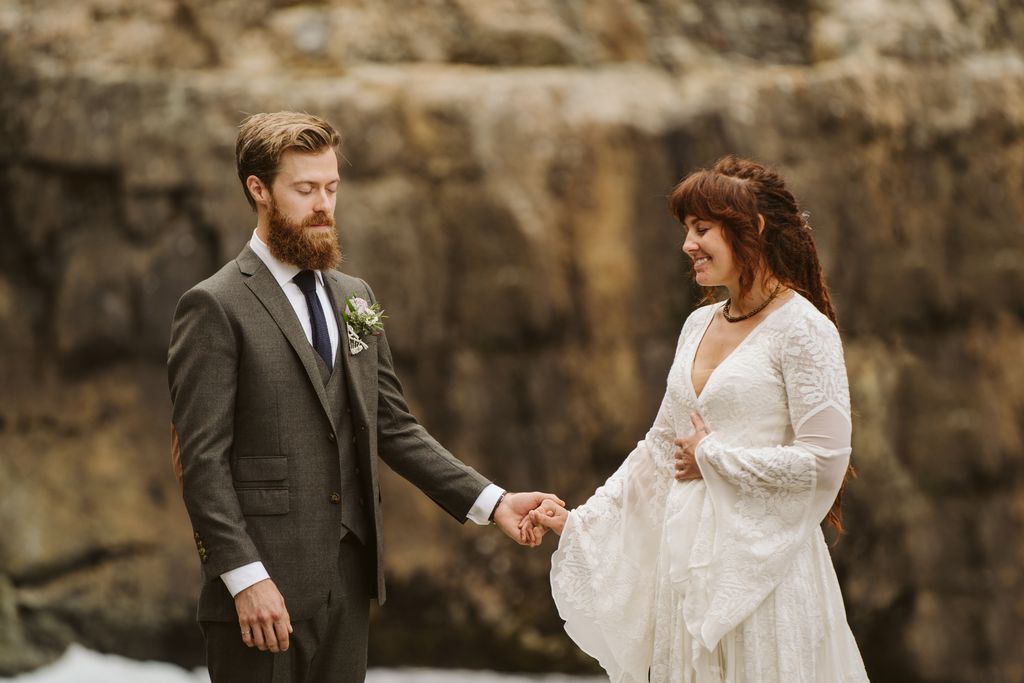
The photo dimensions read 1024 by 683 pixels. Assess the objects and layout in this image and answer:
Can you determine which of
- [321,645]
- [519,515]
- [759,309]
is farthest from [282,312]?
[759,309]

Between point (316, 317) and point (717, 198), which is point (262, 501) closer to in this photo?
point (316, 317)

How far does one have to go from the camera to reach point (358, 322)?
3.04m

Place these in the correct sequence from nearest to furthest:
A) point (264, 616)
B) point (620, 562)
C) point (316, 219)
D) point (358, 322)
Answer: point (264, 616) < point (316, 219) < point (358, 322) < point (620, 562)

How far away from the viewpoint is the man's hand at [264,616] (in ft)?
8.93

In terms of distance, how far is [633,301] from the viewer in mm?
6551

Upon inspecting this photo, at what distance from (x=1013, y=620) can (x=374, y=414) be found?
4.66 m

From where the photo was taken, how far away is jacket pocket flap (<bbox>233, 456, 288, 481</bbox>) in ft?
9.30

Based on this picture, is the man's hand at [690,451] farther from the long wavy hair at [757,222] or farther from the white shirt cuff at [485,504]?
the white shirt cuff at [485,504]

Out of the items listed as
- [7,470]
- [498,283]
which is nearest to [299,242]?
[498,283]

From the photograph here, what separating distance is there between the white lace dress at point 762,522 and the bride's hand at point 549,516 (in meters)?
0.34

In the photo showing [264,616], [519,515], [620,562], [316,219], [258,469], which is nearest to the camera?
[264,616]

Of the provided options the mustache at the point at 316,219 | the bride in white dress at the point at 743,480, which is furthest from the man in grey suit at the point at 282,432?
the bride in white dress at the point at 743,480

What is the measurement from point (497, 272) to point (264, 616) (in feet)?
12.7

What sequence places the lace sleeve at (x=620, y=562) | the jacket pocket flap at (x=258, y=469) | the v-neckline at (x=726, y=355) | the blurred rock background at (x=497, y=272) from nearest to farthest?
the jacket pocket flap at (x=258, y=469) → the v-neckline at (x=726, y=355) → the lace sleeve at (x=620, y=562) → the blurred rock background at (x=497, y=272)
